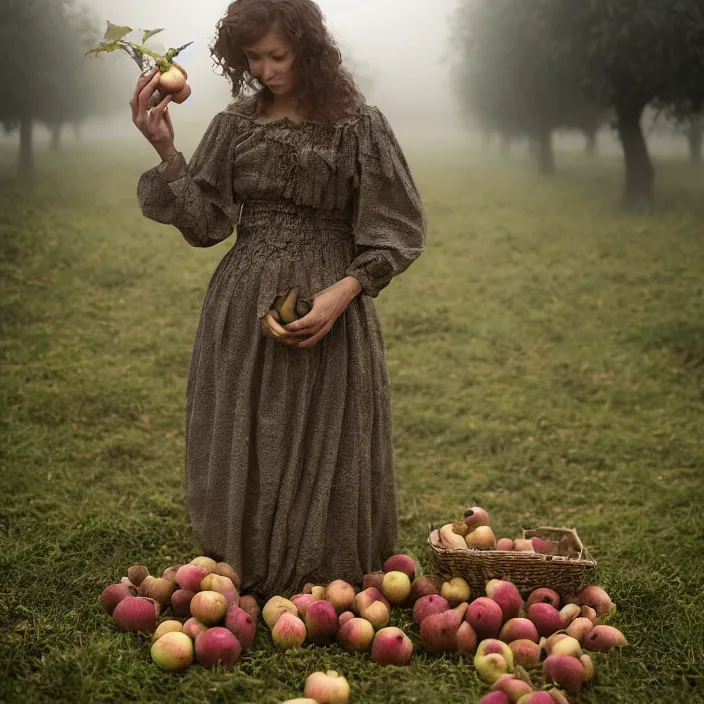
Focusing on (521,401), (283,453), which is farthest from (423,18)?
(283,453)

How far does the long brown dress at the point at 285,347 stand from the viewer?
2.58 metres

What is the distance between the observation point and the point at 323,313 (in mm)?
2535

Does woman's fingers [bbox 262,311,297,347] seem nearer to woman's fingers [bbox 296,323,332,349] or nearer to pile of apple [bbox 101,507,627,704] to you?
woman's fingers [bbox 296,323,332,349]

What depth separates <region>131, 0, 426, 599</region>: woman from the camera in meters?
2.54

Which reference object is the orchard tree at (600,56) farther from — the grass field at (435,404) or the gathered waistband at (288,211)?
the gathered waistband at (288,211)

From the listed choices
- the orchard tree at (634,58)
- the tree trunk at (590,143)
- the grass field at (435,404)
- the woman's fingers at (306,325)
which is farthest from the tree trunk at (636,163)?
the woman's fingers at (306,325)

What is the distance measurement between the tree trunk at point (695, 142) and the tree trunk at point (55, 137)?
523 cm

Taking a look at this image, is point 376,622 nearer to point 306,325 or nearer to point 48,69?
point 306,325

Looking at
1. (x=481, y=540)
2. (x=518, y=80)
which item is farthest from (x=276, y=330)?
(x=518, y=80)

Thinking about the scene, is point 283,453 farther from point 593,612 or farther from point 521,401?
point 521,401

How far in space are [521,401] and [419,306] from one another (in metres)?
1.58

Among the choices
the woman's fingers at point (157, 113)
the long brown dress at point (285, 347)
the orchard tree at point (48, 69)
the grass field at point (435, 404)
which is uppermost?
the orchard tree at point (48, 69)

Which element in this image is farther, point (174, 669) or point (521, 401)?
point (521, 401)

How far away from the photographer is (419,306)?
6.67 m
